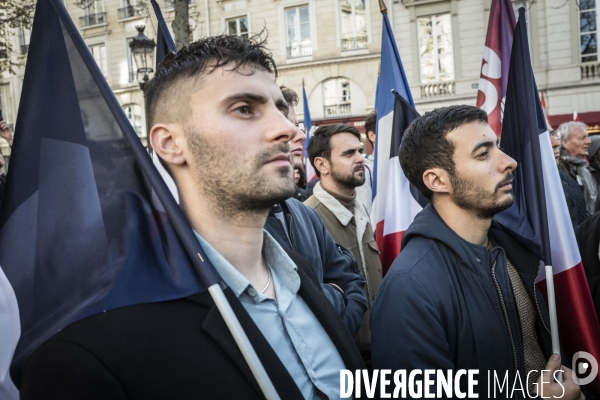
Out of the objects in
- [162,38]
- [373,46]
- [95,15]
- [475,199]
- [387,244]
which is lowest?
[387,244]

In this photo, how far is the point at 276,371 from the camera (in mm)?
1336

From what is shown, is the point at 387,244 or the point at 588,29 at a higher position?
the point at 588,29

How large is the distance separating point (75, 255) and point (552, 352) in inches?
77.9

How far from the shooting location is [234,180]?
152 centimetres

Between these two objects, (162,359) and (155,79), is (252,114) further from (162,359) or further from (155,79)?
(162,359)

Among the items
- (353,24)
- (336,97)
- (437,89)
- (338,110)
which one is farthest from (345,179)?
(353,24)

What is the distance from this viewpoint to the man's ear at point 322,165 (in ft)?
13.4

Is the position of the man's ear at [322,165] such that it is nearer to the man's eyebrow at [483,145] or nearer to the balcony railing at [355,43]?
the man's eyebrow at [483,145]

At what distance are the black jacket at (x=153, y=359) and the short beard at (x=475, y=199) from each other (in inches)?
52.6

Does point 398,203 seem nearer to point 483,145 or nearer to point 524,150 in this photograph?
point 524,150

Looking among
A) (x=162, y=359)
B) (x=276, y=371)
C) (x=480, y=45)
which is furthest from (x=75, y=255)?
(x=480, y=45)

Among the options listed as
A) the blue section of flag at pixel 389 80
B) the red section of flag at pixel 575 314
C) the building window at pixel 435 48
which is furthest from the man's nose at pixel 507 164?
the building window at pixel 435 48

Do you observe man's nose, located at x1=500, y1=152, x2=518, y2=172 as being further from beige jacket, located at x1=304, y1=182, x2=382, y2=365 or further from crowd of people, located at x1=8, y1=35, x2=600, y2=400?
beige jacket, located at x1=304, y1=182, x2=382, y2=365

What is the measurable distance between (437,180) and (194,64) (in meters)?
1.33
